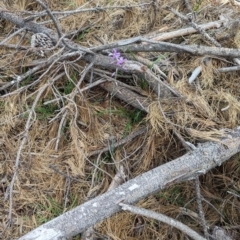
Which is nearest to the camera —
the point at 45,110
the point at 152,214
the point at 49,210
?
the point at 152,214

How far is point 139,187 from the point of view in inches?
60.9

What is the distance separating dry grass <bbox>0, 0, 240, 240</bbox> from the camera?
185 cm

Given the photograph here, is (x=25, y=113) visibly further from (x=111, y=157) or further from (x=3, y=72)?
(x=111, y=157)

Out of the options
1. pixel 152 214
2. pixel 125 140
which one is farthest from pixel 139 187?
pixel 125 140

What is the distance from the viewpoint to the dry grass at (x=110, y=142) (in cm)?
185

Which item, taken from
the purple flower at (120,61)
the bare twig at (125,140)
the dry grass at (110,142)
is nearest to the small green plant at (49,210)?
the dry grass at (110,142)

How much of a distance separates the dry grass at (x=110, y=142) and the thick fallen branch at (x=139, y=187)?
0.07 metres

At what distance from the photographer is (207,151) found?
5.58 feet

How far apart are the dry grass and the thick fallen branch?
7 centimetres

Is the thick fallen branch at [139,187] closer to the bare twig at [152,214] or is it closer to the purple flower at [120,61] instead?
the bare twig at [152,214]

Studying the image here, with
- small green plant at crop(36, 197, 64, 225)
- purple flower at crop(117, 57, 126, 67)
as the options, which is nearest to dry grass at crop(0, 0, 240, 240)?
small green plant at crop(36, 197, 64, 225)

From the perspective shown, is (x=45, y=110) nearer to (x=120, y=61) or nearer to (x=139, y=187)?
(x=120, y=61)

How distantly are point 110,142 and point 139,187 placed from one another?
17.6 inches

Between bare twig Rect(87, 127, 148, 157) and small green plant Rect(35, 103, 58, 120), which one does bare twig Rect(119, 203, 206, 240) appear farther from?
small green plant Rect(35, 103, 58, 120)
